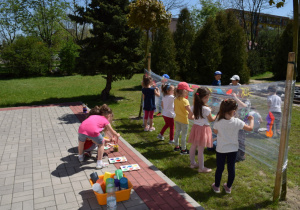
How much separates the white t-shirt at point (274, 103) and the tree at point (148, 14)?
5.29m

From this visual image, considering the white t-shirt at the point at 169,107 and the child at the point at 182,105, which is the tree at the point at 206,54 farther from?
the child at the point at 182,105

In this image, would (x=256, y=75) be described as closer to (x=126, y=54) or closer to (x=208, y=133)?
(x=126, y=54)

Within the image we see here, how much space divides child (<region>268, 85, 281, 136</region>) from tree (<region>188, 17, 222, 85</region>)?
13047mm

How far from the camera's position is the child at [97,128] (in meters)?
4.65

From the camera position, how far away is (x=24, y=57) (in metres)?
25.9

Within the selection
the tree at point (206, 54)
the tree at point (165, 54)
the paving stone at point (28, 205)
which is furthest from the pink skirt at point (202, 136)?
the tree at point (206, 54)

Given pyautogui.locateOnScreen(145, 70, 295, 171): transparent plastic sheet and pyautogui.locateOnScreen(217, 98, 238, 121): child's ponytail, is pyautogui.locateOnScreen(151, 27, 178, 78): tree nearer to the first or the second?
pyautogui.locateOnScreen(145, 70, 295, 171): transparent plastic sheet

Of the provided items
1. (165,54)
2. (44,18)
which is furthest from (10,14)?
(165,54)

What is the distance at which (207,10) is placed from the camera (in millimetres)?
38812

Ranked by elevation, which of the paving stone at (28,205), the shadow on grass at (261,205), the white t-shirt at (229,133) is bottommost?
the paving stone at (28,205)

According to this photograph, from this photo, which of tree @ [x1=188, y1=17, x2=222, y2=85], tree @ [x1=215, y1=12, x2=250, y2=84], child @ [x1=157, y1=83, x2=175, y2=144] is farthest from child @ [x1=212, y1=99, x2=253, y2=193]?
tree @ [x1=215, y1=12, x2=250, y2=84]

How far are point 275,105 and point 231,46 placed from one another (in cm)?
1414

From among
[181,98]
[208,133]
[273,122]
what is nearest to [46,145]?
[181,98]

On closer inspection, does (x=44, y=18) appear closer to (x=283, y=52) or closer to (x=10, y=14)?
(x=10, y=14)
